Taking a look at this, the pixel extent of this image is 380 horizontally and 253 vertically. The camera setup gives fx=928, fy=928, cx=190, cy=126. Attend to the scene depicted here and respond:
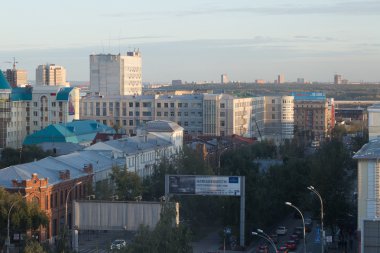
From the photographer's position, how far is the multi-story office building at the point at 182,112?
4136 inches

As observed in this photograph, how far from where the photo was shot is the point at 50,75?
172625 millimetres

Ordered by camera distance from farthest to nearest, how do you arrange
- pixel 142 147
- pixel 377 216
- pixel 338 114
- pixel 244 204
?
1. pixel 338 114
2. pixel 142 147
3. pixel 244 204
4. pixel 377 216

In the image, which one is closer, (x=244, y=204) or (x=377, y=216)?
(x=377, y=216)

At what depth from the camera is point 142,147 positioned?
6562 centimetres

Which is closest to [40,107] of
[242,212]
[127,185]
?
[127,185]

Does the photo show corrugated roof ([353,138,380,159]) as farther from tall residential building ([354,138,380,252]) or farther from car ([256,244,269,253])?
car ([256,244,269,253])

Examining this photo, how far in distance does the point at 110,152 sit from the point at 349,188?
19220mm

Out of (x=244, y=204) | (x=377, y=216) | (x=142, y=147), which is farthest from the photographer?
(x=142, y=147)

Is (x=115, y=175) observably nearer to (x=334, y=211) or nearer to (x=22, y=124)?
(x=334, y=211)

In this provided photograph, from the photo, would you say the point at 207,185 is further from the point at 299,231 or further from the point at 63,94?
the point at 63,94

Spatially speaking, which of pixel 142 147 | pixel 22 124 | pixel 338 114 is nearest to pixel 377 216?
pixel 142 147

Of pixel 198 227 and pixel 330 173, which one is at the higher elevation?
pixel 330 173

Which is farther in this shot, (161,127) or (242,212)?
(161,127)

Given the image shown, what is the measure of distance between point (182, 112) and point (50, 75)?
70754 mm
